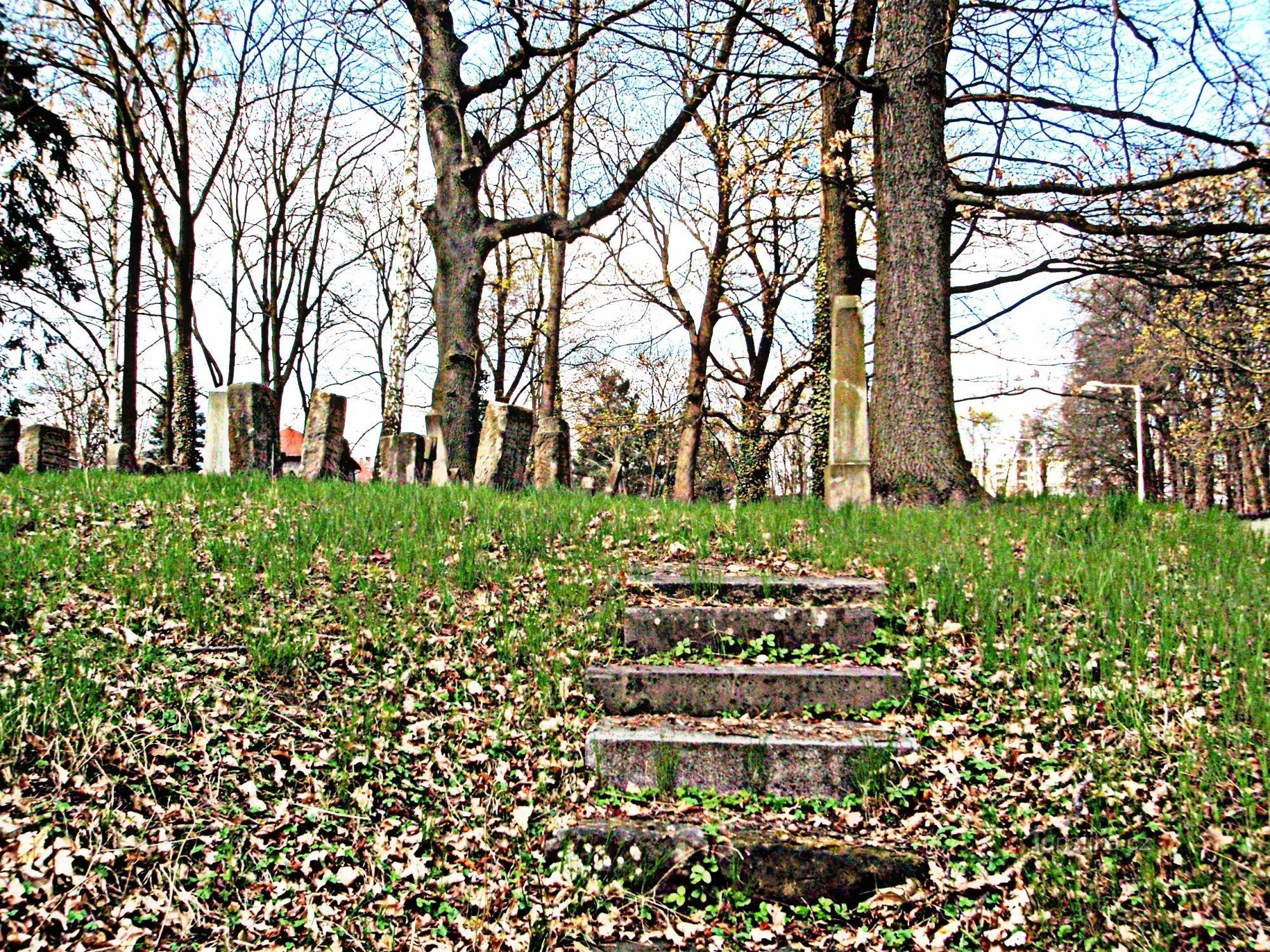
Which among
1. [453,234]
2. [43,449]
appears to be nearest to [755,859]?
[453,234]

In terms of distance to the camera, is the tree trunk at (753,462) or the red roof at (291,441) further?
the red roof at (291,441)

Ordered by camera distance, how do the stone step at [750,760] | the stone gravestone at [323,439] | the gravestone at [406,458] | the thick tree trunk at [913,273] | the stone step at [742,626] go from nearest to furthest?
the stone step at [750,760] → the stone step at [742,626] → the thick tree trunk at [913,273] → the stone gravestone at [323,439] → the gravestone at [406,458]

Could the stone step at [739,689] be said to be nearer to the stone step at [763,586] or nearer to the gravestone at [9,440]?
the stone step at [763,586]

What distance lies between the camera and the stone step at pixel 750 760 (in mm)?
4031

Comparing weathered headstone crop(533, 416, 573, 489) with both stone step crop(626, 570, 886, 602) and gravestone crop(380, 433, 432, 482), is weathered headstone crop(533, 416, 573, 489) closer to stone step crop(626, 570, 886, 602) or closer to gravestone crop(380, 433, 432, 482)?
gravestone crop(380, 433, 432, 482)

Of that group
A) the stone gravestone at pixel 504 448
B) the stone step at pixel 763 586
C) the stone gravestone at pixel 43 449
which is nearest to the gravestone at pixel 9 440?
the stone gravestone at pixel 43 449

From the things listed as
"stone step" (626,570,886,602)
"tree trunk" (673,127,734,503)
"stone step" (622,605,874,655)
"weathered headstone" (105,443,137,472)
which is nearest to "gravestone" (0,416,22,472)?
"weathered headstone" (105,443,137,472)

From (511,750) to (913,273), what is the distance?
6207 mm

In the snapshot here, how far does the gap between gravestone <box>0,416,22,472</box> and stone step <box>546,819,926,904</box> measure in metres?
14.4

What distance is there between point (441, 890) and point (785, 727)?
1.80 meters

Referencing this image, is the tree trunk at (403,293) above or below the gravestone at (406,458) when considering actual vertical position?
above

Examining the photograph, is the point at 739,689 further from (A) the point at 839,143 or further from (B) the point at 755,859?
(A) the point at 839,143

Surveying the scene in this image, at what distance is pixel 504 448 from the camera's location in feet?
34.9

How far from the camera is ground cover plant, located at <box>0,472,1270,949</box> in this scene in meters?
3.27
